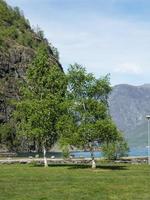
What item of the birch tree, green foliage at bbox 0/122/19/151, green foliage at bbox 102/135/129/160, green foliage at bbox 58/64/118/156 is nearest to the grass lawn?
green foliage at bbox 58/64/118/156

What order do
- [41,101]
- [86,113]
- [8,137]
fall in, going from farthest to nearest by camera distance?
[8,137], [41,101], [86,113]

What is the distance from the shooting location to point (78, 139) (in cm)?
6041

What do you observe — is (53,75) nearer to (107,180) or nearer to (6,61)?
(107,180)

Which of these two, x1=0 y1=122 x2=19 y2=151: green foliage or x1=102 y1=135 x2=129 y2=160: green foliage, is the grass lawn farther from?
x1=0 y1=122 x2=19 y2=151: green foliage

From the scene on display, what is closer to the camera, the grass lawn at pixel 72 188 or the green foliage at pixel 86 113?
the grass lawn at pixel 72 188

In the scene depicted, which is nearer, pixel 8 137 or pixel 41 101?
pixel 41 101

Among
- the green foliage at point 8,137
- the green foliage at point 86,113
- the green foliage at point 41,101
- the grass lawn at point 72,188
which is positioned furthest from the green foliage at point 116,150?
the green foliage at point 8,137

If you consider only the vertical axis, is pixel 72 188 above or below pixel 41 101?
below

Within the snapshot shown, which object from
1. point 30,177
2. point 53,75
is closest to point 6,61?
point 53,75

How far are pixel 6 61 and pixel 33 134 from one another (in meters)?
131

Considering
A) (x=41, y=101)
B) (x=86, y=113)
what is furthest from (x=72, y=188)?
(x=41, y=101)

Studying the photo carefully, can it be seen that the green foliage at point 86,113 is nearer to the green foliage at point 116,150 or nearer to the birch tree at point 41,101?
the birch tree at point 41,101

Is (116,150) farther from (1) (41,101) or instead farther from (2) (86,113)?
(2) (86,113)

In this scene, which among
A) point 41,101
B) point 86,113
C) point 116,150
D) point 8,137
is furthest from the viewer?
point 8,137
